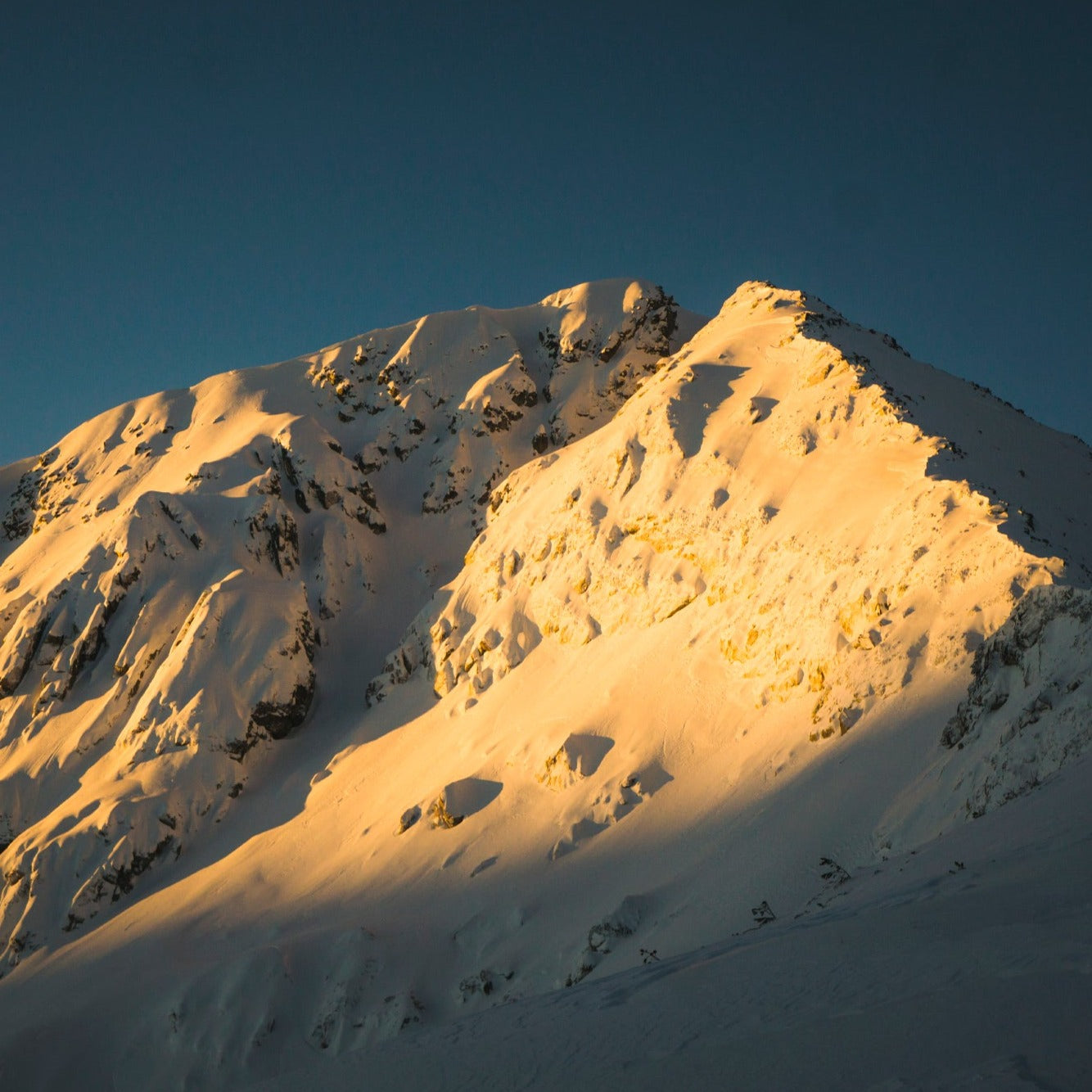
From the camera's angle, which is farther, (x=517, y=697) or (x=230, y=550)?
(x=230, y=550)

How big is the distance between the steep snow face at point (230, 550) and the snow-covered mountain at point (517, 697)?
267mm

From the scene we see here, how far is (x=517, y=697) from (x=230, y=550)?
1069 inches

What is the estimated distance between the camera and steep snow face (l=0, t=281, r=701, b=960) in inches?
1725

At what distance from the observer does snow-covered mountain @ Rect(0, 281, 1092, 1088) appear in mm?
19328

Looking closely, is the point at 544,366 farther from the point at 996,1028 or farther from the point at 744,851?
the point at 996,1028

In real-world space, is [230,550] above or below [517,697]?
above

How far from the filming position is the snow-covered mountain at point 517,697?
19.3m

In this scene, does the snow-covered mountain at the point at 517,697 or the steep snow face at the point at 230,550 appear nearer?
the snow-covered mountain at the point at 517,697

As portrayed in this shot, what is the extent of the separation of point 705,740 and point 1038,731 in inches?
534

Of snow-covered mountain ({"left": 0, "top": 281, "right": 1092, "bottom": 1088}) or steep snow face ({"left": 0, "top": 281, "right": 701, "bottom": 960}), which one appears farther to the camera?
steep snow face ({"left": 0, "top": 281, "right": 701, "bottom": 960})

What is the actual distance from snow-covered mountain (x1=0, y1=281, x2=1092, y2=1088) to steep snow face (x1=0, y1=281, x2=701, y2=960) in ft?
0.88

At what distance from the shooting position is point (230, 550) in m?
55.0

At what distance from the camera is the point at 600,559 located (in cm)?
3878

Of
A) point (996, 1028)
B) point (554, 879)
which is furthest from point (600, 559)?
point (996, 1028)
